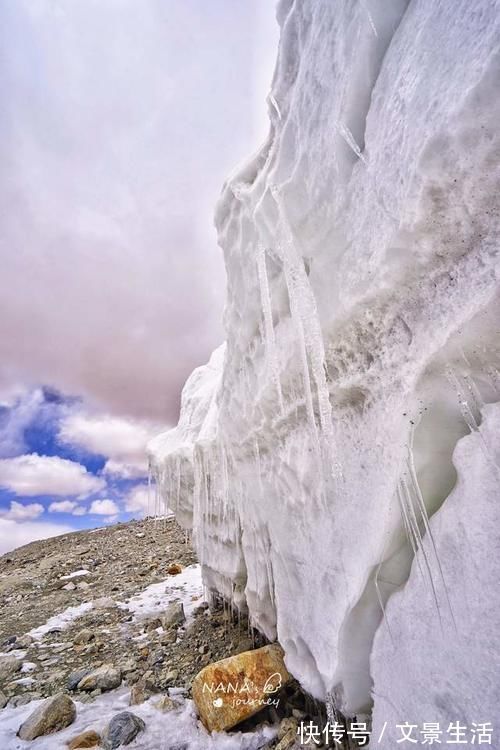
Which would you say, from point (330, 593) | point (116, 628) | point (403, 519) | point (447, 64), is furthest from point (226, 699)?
point (447, 64)

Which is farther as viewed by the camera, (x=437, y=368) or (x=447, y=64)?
(x=437, y=368)

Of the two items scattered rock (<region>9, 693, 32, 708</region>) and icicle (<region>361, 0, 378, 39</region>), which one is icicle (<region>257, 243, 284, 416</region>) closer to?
icicle (<region>361, 0, 378, 39</region>)

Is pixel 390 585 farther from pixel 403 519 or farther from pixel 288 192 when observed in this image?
pixel 288 192

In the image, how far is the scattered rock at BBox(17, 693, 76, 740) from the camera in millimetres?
3074

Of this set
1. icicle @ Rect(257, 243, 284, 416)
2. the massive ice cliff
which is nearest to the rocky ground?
the massive ice cliff

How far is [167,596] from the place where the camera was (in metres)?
7.62

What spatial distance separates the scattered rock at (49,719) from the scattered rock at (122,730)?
539 mm

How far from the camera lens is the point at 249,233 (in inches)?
123

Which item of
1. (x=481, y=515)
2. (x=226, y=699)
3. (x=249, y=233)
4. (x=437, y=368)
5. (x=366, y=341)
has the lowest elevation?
(x=226, y=699)

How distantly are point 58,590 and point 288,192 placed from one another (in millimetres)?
11240

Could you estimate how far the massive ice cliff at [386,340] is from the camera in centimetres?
148

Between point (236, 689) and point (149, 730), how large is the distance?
0.90m

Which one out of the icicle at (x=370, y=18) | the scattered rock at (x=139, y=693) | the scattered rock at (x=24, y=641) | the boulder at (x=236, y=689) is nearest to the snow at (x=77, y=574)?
the scattered rock at (x=24, y=641)

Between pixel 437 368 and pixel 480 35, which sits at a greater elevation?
pixel 480 35
